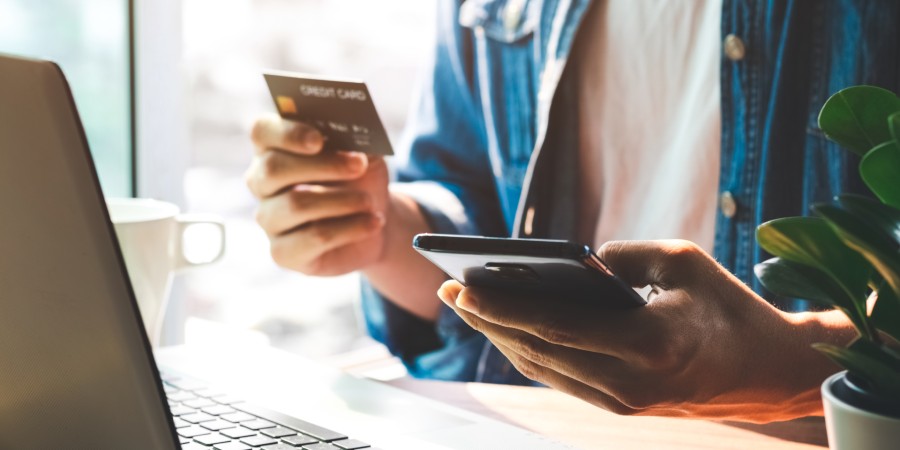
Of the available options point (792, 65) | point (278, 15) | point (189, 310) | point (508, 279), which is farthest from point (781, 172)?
point (278, 15)

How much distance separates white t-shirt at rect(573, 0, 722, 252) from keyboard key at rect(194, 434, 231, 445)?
651 millimetres

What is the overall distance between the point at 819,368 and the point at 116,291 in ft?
1.46

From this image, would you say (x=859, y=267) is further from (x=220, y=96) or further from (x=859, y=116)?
(x=220, y=96)

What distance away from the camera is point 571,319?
1.68 feet

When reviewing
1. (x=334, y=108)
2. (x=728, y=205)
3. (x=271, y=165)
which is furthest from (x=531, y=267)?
(x=728, y=205)

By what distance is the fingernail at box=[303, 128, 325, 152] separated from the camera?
0.89 metres

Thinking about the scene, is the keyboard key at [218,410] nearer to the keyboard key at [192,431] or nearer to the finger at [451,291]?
the keyboard key at [192,431]

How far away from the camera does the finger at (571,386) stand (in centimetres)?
56

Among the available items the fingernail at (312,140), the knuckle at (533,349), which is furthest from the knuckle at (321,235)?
the knuckle at (533,349)

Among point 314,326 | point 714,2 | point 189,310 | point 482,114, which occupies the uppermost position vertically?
point 714,2

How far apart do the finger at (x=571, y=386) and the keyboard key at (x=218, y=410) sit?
21 cm

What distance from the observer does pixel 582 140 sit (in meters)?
1.19

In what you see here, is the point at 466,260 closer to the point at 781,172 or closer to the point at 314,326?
the point at 781,172

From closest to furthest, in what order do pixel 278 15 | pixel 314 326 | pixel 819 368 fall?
pixel 819 368
pixel 278 15
pixel 314 326
